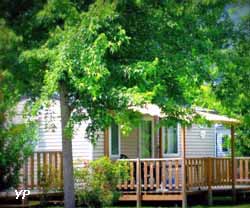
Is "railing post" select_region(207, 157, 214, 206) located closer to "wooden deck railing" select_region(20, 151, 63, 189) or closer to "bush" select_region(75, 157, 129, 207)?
"bush" select_region(75, 157, 129, 207)

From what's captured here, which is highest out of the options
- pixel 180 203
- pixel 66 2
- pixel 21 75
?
pixel 66 2

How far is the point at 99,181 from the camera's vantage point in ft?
60.6

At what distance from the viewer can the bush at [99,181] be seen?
17.9m

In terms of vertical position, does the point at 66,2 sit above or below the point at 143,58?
above

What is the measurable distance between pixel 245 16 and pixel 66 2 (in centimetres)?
599

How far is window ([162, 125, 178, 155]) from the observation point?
25.3 m

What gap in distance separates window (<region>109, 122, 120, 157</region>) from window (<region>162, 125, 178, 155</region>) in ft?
7.74

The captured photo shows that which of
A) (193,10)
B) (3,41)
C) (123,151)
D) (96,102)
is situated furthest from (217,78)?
(123,151)

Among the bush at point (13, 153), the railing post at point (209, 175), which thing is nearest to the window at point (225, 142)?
the railing post at point (209, 175)

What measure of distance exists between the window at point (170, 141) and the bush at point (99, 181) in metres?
4.83

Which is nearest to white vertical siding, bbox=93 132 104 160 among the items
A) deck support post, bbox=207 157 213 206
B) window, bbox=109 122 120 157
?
window, bbox=109 122 120 157

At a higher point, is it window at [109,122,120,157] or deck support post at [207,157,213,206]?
window at [109,122,120,157]

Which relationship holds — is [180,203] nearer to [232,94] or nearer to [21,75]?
[232,94]

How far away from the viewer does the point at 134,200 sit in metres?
21.0
